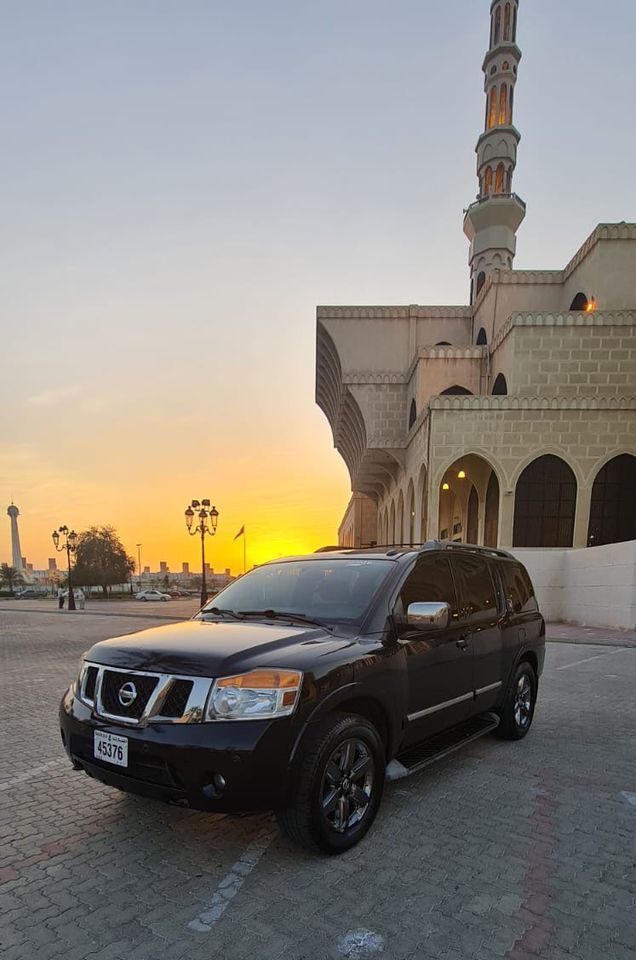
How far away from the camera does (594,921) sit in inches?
100.0

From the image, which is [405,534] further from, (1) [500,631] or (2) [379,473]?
(1) [500,631]

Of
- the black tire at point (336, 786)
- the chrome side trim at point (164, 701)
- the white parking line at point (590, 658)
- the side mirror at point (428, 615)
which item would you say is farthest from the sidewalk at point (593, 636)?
the chrome side trim at point (164, 701)

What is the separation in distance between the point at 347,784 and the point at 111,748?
4.60ft

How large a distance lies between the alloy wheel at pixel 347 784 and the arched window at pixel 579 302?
110ft

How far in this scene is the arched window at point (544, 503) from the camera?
78.2 feet

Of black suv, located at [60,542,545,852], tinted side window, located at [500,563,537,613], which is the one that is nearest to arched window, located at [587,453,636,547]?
tinted side window, located at [500,563,537,613]

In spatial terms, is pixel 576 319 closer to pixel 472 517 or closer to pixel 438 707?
pixel 472 517

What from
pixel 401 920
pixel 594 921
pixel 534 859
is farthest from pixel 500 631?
pixel 401 920

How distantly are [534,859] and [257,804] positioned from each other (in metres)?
1.74

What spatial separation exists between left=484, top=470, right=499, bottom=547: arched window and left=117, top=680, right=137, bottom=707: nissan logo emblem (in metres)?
26.7

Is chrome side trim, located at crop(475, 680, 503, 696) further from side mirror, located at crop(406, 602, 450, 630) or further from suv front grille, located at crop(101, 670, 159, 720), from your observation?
suv front grille, located at crop(101, 670, 159, 720)

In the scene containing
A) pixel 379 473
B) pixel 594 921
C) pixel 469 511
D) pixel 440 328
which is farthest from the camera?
pixel 379 473

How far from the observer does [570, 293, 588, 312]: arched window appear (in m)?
30.7

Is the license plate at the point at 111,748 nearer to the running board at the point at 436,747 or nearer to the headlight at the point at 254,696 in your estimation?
the headlight at the point at 254,696
